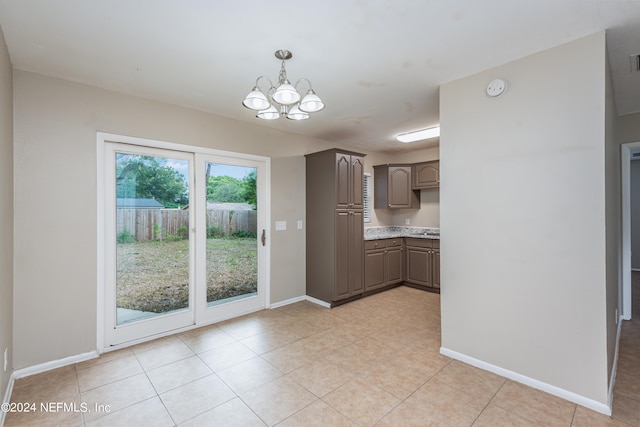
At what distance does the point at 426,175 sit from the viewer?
5391 mm

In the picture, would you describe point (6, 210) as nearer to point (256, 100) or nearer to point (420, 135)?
point (256, 100)

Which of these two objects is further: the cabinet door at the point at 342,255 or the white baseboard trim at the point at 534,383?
the cabinet door at the point at 342,255

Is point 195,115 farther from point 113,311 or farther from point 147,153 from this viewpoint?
point 113,311

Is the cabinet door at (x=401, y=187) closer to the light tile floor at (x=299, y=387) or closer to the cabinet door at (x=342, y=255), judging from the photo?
the cabinet door at (x=342, y=255)

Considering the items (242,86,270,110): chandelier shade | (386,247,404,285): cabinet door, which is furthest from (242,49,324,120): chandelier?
(386,247,404,285): cabinet door

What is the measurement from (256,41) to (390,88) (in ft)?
4.66

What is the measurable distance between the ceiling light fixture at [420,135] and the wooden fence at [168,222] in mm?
2691

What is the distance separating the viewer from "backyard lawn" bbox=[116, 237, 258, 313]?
3104 millimetres

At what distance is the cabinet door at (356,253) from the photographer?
4.45 meters

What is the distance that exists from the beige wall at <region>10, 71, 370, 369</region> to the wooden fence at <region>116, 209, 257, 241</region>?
315 millimetres

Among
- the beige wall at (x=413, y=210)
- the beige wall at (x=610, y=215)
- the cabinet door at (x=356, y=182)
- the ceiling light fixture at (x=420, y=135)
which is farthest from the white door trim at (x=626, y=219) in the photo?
the cabinet door at (x=356, y=182)

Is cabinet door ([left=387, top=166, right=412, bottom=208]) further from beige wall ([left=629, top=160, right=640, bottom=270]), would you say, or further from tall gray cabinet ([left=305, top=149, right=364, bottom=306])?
beige wall ([left=629, top=160, right=640, bottom=270])

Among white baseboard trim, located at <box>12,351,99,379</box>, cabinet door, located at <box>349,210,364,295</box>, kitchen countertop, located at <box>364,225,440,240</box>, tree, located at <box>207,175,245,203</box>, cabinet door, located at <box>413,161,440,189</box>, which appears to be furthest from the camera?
kitchen countertop, located at <box>364,225,440,240</box>

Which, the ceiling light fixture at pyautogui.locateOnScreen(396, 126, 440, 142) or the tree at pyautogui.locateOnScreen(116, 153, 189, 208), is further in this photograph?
the ceiling light fixture at pyautogui.locateOnScreen(396, 126, 440, 142)
